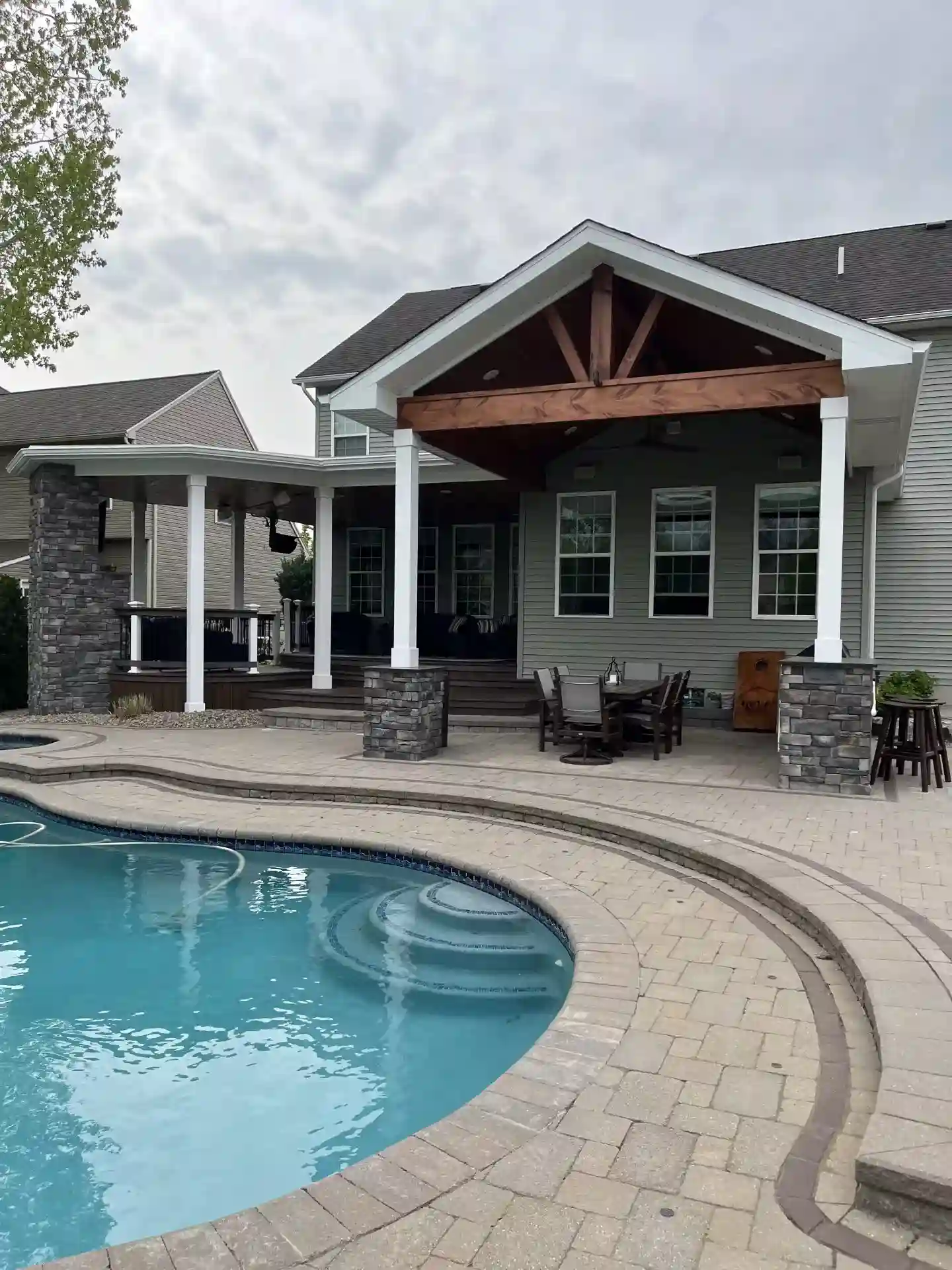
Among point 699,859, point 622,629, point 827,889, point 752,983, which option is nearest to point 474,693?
point 622,629

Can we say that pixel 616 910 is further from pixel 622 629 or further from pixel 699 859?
pixel 622 629

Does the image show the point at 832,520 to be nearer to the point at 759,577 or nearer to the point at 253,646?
the point at 759,577

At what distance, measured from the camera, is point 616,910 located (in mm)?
4602

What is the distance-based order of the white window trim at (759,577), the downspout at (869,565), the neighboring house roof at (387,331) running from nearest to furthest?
the downspout at (869,565), the white window trim at (759,577), the neighboring house roof at (387,331)

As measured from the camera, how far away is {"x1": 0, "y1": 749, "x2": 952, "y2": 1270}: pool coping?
2188mm

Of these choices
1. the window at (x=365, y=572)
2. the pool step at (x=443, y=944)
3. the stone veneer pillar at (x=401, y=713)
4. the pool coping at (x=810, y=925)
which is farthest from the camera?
the window at (x=365, y=572)

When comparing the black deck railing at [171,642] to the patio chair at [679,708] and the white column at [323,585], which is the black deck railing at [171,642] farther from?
the patio chair at [679,708]

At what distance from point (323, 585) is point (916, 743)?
8.08 metres

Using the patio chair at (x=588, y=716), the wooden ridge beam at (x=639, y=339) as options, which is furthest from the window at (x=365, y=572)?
the wooden ridge beam at (x=639, y=339)

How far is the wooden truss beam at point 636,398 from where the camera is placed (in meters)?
7.31

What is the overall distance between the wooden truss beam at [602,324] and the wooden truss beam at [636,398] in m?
0.14

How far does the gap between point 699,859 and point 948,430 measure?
929 cm

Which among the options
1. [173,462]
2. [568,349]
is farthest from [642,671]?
[173,462]

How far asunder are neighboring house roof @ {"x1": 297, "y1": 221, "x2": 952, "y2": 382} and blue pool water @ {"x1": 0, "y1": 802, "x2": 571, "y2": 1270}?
25.8ft
